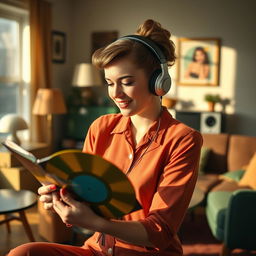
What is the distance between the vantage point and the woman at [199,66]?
16.1ft

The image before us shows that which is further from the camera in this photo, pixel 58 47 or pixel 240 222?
pixel 58 47

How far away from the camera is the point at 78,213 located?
900 mm

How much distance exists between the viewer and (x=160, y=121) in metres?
1.20

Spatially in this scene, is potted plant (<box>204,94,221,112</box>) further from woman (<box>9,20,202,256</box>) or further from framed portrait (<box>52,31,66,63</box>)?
woman (<box>9,20,202,256</box>)

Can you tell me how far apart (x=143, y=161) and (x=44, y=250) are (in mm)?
385

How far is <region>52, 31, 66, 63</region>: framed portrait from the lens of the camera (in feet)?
16.6

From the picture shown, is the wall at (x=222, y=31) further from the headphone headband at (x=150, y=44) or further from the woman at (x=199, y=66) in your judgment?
the headphone headband at (x=150, y=44)

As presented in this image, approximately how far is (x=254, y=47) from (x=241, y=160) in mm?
1533

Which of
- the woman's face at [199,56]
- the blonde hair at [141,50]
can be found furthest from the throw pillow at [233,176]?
the blonde hair at [141,50]

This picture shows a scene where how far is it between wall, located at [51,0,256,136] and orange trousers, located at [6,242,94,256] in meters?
4.08

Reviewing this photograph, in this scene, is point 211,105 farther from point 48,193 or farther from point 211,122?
point 48,193

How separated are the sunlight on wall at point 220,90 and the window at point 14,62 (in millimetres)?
1943

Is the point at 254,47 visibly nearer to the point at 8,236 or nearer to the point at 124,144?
the point at 8,236

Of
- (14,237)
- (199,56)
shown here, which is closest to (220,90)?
(199,56)
